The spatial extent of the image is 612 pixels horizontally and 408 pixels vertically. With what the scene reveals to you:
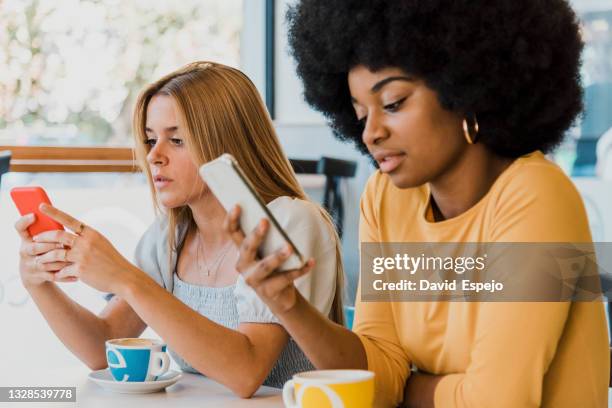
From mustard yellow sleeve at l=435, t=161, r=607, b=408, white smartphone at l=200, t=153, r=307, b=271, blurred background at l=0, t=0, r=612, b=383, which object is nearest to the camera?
white smartphone at l=200, t=153, r=307, b=271

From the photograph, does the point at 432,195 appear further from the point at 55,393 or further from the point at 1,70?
the point at 1,70

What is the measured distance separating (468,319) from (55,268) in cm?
67

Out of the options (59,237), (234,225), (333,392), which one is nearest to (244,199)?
(234,225)

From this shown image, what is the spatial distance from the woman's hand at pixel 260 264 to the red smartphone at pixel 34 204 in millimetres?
436

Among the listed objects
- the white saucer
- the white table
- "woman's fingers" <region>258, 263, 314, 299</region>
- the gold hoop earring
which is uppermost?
the gold hoop earring

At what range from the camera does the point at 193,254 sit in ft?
5.60

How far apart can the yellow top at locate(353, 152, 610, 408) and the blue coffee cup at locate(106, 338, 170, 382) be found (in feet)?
1.01

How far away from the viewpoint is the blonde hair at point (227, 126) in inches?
63.0

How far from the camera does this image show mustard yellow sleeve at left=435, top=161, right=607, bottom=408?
109 cm

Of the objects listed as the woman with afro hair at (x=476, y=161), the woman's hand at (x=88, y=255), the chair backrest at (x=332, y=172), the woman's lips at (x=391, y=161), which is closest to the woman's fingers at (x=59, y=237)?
the woman's hand at (x=88, y=255)

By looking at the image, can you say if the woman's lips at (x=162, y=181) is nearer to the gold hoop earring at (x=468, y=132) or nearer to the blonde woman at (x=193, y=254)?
the blonde woman at (x=193, y=254)

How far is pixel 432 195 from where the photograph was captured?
1.30 metres

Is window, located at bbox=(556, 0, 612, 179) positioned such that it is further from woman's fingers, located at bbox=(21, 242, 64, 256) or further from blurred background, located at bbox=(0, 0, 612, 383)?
woman's fingers, located at bbox=(21, 242, 64, 256)

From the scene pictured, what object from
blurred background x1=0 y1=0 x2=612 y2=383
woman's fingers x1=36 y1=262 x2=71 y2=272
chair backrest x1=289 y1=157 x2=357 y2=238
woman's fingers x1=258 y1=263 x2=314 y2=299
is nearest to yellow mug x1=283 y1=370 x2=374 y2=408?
woman's fingers x1=258 y1=263 x2=314 y2=299
